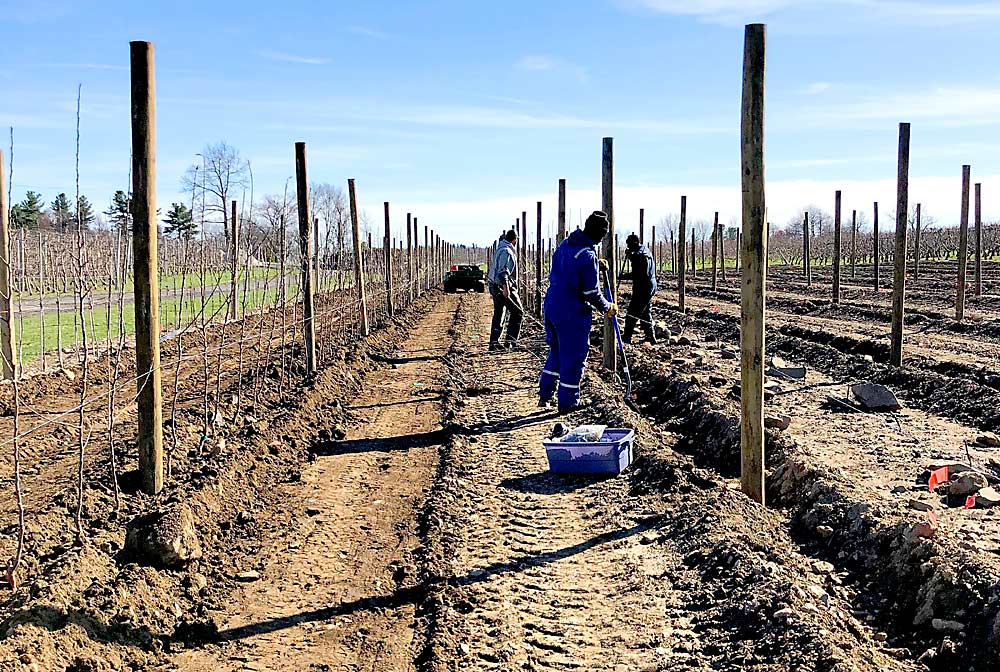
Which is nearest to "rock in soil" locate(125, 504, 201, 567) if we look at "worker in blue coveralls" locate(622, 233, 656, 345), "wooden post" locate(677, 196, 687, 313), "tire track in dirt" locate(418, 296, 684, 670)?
"tire track in dirt" locate(418, 296, 684, 670)

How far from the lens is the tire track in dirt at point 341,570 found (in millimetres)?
4629

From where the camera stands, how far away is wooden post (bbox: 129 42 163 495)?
6773mm

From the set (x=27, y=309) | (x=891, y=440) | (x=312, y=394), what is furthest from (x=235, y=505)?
(x=27, y=309)

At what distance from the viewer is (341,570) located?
5.77 meters

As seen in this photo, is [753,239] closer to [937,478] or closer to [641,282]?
[937,478]

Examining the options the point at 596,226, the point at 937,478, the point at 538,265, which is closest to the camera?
the point at 937,478

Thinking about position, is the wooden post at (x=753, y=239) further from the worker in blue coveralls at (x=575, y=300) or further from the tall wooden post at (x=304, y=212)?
the tall wooden post at (x=304, y=212)

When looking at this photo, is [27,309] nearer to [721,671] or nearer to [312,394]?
Result: [312,394]

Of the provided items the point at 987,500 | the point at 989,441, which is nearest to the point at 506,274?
the point at 989,441

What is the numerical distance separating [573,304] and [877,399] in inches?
125

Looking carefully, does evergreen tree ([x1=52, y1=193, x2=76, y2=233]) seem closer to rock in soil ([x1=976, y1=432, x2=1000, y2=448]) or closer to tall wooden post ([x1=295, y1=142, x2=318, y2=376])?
tall wooden post ([x1=295, y1=142, x2=318, y2=376])

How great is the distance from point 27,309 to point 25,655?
91.6 feet

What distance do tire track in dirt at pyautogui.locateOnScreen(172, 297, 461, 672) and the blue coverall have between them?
139 cm

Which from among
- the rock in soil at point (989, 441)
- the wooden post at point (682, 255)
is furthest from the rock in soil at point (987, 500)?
the wooden post at point (682, 255)
